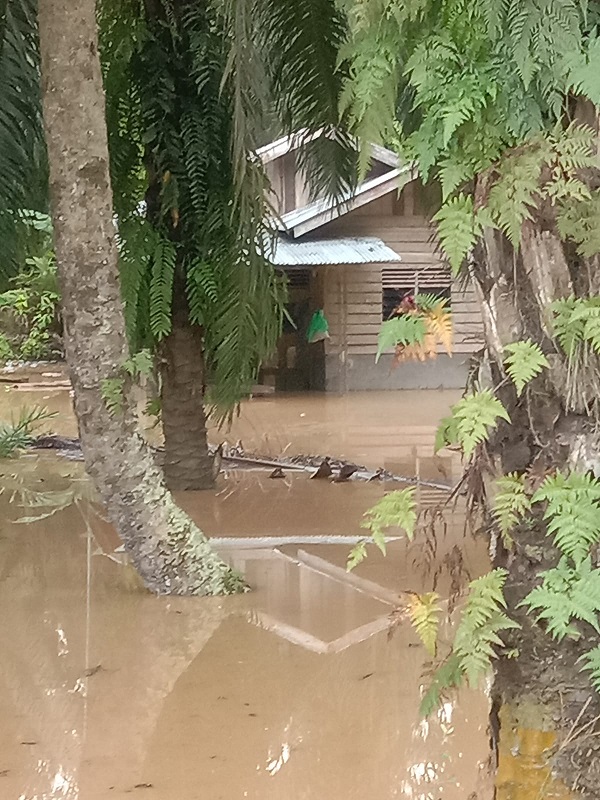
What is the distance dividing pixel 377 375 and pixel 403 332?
481 inches

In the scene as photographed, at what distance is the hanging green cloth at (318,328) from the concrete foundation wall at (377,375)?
457mm

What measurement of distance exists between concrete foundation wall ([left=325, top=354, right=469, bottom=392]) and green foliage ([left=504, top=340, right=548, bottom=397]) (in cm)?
1220

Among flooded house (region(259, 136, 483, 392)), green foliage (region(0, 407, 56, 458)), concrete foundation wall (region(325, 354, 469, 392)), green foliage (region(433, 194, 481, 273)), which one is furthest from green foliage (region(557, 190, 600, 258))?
concrete foundation wall (region(325, 354, 469, 392))

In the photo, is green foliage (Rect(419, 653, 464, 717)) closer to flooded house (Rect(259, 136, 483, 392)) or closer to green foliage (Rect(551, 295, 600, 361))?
green foliage (Rect(551, 295, 600, 361))

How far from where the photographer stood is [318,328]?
525 inches

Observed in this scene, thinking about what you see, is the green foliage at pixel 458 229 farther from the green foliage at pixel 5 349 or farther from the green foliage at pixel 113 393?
the green foliage at pixel 5 349

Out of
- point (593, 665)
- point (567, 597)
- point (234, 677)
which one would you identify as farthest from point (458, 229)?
point (234, 677)

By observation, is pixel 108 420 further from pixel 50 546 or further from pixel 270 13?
pixel 270 13

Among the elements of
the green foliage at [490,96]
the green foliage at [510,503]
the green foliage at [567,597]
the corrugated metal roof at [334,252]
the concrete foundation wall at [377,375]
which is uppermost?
the corrugated metal roof at [334,252]

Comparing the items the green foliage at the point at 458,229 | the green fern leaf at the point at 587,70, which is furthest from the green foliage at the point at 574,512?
the green fern leaf at the point at 587,70

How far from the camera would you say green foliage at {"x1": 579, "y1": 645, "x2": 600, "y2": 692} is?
144 cm

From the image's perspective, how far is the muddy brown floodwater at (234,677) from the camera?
279 cm

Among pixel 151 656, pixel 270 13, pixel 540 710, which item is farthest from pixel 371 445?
pixel 540 710

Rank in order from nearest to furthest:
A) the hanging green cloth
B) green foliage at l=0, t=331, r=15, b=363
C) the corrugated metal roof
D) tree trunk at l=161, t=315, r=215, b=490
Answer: tree trunk at l=161, t=315, r=215, b=490 < the corrugated metal roof < the hanging green cloth < green foliage at l=0, t=331, r=15, b=363
